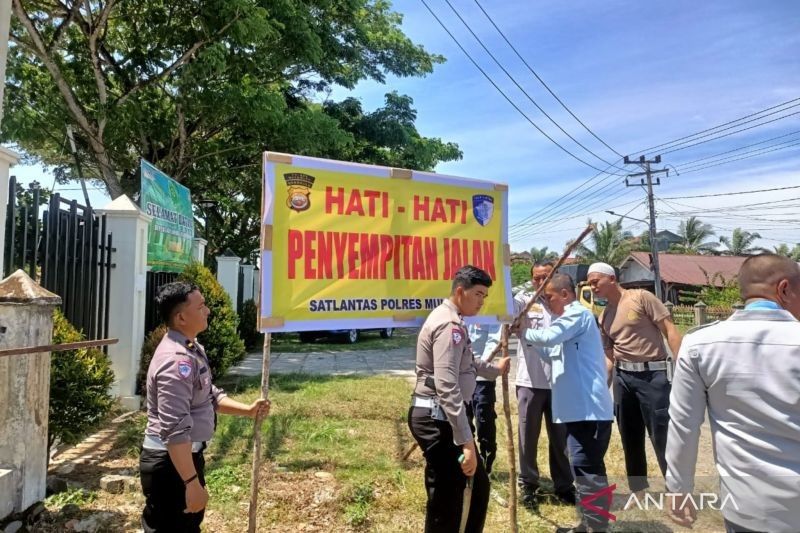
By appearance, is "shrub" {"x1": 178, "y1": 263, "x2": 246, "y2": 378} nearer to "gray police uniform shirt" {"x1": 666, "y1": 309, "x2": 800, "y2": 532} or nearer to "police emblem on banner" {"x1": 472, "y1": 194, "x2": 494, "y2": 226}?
"police emblem on banner" {"x1": 472, "y1": 194, "x2": 494, "y2": 226}

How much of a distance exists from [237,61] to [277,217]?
7.46 m

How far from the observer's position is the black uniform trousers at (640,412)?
3.50 metres

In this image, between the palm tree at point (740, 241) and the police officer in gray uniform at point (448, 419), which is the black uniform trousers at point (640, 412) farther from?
the palm tree at point (740, 241)

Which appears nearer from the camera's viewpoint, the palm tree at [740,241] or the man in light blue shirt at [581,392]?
the man in light blue shirt at [581,392]

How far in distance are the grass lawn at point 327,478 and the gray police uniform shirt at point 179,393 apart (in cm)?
138

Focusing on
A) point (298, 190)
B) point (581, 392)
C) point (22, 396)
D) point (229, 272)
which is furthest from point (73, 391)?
point (229, 272)

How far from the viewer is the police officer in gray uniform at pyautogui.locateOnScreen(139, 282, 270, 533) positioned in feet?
7.05

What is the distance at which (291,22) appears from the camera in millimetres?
9367

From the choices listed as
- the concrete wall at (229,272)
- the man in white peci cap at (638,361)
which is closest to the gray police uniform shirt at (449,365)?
the man in white peci cap at (638,361)

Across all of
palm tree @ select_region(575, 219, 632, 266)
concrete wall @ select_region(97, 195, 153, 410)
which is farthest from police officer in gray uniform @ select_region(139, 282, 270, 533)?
palm tree @ select_region(575, 219, 632, 266)

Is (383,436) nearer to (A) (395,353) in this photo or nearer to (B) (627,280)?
(A) (395,353)

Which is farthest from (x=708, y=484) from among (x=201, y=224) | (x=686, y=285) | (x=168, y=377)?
(x=686, y=285)

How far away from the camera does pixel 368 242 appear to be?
3.41 metres

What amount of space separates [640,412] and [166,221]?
22.0ft
